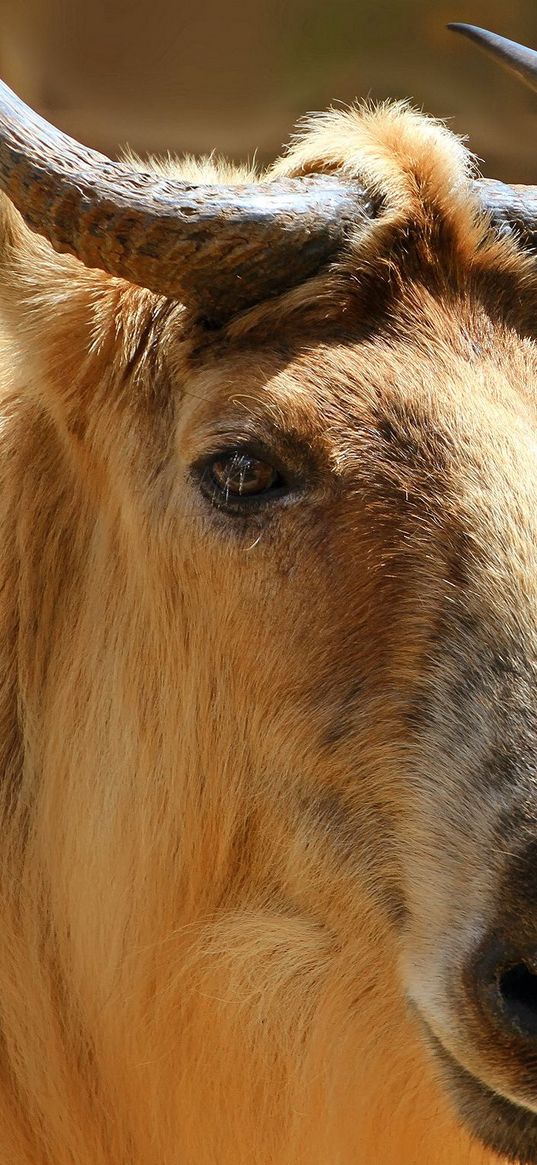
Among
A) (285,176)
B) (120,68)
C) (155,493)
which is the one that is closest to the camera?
(155,493)

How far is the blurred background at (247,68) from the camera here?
736 cm

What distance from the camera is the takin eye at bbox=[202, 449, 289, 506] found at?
260 centimetres

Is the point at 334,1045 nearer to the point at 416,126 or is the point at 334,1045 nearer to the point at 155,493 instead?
the point at 155,493

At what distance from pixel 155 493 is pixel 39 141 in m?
0.72

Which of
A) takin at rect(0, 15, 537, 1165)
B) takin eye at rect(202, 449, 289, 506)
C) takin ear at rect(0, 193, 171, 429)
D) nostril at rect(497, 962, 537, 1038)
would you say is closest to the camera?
nostril at rect(497, 962, 537, 1038)

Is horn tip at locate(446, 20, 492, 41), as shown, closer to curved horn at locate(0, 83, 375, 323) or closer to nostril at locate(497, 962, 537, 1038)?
curved horn at locate(0, 83, 375, 323)

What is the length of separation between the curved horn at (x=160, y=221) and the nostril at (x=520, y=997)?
4.50 feet

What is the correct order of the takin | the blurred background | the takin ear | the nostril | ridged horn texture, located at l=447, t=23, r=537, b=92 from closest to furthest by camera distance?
the nostril → the takin → the takin ear → ridged horn texture, located at l=447, t=23, r=537, b=92 → the blurred background

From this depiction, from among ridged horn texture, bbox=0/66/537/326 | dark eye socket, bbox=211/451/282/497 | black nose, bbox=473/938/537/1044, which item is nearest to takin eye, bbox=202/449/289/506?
dark eye socket, bbox=211/451/282/497

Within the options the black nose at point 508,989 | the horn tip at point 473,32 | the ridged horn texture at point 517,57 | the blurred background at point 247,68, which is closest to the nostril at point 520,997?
the black nose at point 508,989

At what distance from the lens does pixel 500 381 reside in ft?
8.89

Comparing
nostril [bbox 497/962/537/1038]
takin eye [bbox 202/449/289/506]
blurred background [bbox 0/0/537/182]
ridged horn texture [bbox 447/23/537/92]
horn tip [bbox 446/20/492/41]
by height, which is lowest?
nostril [bbox 497/962/537/1038]

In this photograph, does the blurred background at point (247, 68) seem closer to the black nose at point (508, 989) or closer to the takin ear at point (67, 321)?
the takin ear at point (67, 321)

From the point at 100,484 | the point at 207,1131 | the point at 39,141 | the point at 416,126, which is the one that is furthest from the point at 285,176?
the point at 207,1131
